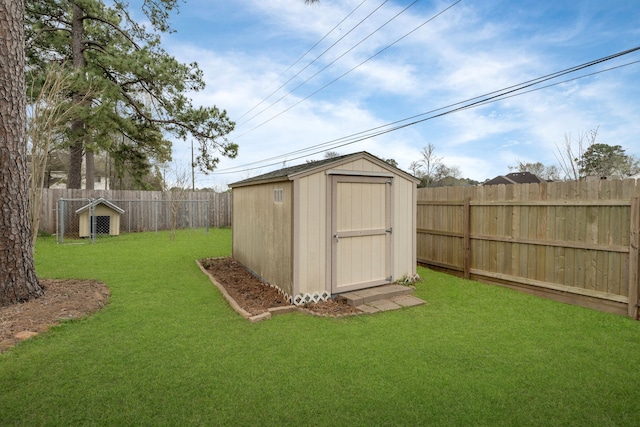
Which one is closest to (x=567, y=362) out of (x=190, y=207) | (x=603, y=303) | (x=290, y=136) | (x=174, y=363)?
(x=603, y=303)

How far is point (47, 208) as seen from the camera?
1151 centimetres

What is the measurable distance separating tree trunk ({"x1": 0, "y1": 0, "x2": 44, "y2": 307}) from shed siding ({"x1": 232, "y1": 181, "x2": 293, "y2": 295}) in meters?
3.01

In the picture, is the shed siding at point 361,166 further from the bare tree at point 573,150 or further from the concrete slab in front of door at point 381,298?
the bare tree at point 573,150

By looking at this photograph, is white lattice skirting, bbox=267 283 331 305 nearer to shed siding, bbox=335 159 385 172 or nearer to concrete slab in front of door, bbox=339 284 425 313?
concrete slab in front of door, bbox=339 284 425 313

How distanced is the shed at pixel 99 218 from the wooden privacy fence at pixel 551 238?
34.8ft

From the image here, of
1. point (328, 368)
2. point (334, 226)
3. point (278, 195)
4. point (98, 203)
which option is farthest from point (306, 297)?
point (98, 203)

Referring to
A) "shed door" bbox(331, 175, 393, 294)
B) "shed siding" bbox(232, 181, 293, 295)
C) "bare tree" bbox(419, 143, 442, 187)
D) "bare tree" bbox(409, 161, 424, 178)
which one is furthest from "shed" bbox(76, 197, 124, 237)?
"bare tree" bbox(419, 143, 442, 187)

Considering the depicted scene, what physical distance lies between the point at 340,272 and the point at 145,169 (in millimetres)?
12091

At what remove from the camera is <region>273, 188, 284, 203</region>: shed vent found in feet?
15.9

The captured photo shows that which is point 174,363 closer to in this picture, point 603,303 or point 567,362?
point 567,362

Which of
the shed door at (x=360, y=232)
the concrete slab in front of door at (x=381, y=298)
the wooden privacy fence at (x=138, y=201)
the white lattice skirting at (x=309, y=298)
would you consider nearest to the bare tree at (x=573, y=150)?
the shed door at (x=360, y=232)

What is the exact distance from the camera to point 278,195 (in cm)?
495

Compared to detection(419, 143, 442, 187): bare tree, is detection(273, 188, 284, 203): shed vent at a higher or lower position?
lower

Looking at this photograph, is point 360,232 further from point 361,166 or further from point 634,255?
point 634,255
